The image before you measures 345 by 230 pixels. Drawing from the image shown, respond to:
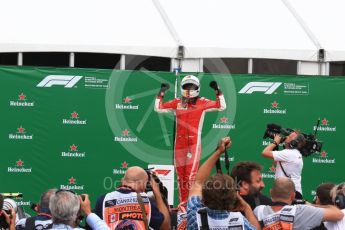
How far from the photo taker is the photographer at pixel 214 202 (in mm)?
5538

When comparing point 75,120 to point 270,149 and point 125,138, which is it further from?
point 270,149

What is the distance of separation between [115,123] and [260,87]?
2414 mm

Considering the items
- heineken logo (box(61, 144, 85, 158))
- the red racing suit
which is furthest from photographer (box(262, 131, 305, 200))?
heineken logo (box(61, 144, 85, 158))

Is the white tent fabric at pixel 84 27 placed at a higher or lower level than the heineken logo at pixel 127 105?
higher

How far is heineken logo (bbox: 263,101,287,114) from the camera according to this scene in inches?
510

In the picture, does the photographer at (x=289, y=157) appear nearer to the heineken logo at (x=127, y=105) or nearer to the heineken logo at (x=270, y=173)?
the heineken logo at (x=270, y=173)

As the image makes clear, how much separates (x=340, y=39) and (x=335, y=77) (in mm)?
804

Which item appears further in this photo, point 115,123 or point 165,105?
point 115,123

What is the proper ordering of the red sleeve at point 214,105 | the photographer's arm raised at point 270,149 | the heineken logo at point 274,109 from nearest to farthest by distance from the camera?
the photographer's arm raised at point 270,149, the red sleeve at point 214,105, the heineken logo at point 274,109

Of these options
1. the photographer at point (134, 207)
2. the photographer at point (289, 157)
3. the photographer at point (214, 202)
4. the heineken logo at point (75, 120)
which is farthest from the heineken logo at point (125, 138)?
the photographer at point (214, 202)

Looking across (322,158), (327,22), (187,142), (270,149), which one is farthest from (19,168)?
(327,22)

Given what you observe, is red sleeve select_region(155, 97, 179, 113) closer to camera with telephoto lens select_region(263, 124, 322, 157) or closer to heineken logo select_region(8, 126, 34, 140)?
camera with telephoto lens select_region(263, 124, 322, 157)

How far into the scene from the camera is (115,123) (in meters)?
12.6

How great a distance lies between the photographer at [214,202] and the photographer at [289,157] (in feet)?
15.1
